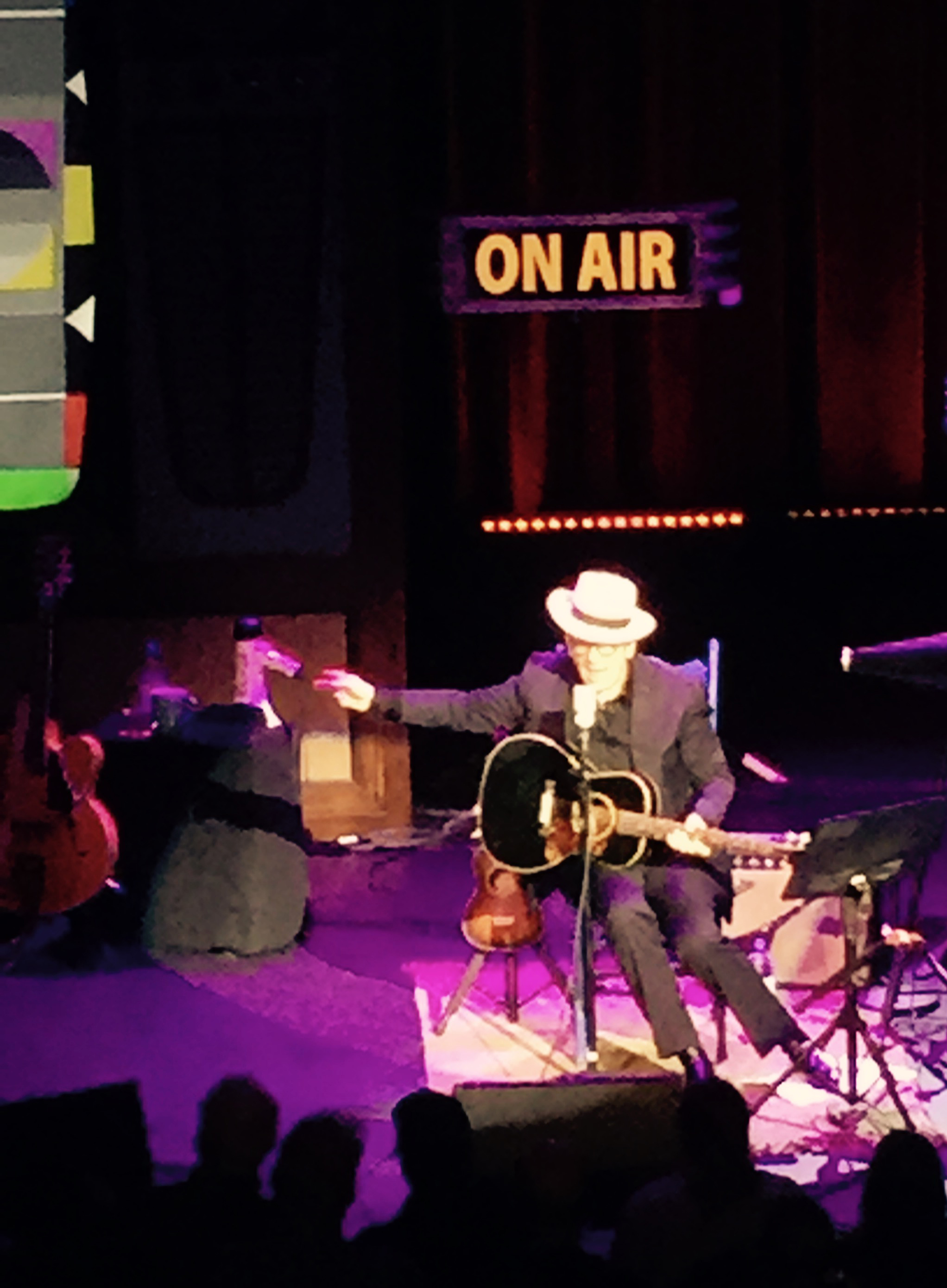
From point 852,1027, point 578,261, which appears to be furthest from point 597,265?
point 852,1027

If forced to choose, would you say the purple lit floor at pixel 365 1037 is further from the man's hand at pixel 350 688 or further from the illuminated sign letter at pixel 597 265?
the illuminated sign letter at pixel 597 265

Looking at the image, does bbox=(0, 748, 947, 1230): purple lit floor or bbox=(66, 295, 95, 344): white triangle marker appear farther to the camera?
bbox=(66, 295, 95, 344): white triangle marker

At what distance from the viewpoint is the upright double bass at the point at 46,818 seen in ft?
19.1

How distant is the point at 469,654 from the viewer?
8.13 m

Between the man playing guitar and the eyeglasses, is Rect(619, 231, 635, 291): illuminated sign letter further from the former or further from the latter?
the eyeglasses

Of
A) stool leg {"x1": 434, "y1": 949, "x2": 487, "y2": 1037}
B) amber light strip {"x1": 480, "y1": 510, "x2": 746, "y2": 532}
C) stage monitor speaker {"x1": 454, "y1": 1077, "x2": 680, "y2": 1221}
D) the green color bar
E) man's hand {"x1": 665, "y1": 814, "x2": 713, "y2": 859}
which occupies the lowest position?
stool leg {"x1": 434, "y1": 949, "x2": 487, "y2": 1037}

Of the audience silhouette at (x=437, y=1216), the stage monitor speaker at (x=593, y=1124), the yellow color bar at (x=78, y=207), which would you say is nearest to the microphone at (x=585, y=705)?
the stage monitor speaker at (x=593, y=1124)

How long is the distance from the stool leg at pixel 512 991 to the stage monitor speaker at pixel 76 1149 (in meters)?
2.06

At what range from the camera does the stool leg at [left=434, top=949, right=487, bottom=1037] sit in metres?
5.21

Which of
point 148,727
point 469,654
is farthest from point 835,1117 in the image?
point 469,654

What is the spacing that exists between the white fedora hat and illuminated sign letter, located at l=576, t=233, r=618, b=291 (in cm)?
283

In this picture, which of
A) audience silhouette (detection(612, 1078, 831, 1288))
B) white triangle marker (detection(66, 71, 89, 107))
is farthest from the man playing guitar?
white triangle marker (detection(66, 71, 89, 107))

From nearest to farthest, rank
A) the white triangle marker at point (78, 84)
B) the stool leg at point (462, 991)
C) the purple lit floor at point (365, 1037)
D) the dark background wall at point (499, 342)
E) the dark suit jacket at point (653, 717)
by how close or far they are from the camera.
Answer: the purple lit floor at point (365, 1037)
the dark suit jacket at point (653, 717)
the stool leg at point (462, 991)
the white triangle marker at point (78, 84)
the dark background wall at point (499, 342)

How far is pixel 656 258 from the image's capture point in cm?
767
